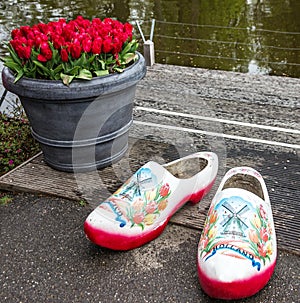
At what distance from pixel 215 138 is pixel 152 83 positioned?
1170mm

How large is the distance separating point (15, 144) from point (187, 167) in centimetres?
113

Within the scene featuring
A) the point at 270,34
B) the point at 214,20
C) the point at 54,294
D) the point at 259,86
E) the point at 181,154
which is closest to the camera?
the point at 54,294

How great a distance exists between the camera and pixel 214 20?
8477mm

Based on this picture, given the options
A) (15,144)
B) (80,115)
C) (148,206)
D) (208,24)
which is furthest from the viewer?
(208,24)

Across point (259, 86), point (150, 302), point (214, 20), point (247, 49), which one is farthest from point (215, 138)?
point (214, 20)

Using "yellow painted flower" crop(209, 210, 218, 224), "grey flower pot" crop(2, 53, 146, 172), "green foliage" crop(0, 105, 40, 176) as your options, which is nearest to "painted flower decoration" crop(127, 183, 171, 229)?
"yellow painted flower" crop(209, 210, 218, 224)

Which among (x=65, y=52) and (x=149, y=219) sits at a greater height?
(x=65, y=52)

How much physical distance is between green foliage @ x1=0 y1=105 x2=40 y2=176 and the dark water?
295 centimetres

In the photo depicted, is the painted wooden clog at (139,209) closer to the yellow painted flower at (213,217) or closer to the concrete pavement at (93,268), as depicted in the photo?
the concrete pavement at (93,268)

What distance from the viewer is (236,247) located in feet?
4.65

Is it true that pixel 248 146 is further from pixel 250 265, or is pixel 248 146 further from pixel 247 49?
pixel 247 49

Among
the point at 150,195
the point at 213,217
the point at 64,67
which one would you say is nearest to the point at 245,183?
the point at 213,217

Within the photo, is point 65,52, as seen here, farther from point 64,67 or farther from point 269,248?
point 269,248

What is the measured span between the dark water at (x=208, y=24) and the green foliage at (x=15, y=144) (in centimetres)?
295
